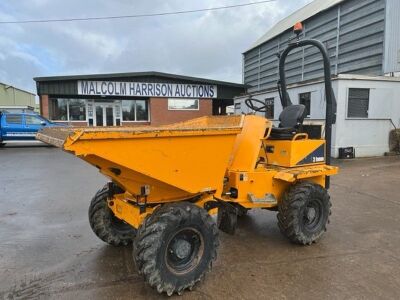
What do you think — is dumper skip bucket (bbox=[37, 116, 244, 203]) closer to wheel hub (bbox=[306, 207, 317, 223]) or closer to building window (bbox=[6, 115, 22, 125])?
wheel hub (bbox=[306, 207, 317, 223])

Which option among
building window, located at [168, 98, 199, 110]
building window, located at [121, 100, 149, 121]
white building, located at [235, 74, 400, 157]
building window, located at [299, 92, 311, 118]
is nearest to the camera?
white building, located at [235, 74, 400, 157]

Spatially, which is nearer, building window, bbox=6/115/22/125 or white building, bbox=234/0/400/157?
white building, bbox=234/0/400/157

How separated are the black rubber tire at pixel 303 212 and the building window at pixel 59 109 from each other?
2142cm

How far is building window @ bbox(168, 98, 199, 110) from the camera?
2367cm

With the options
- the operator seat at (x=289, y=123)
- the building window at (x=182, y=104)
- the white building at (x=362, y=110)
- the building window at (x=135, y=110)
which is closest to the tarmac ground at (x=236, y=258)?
the operator seat at (x=289, y=123)

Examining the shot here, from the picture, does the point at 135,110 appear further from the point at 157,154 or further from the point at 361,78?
the point at 157,154

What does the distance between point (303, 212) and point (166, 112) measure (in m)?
19.9

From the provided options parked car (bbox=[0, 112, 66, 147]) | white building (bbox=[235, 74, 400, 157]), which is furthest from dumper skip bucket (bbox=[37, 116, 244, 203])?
parked car (bbox=[0, 112, 66, 147])

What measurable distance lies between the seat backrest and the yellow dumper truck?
14 millimetres

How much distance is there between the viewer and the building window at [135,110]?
24.1m

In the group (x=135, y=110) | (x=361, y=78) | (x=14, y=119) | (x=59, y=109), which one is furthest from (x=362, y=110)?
(x=59, y=109)

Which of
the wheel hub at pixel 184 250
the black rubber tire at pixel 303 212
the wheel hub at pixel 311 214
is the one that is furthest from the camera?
the wheel hub at pixel 311 214

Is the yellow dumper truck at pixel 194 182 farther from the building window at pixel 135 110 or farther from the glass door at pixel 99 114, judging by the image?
the glass door at pixel 99 114

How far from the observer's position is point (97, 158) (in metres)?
2.80
